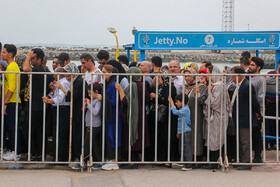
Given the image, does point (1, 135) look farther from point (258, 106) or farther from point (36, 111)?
point (258, 106)

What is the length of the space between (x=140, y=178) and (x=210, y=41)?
25.7 feet

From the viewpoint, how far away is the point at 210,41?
515 inches

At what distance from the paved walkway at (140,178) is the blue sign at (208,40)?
21.1 ft

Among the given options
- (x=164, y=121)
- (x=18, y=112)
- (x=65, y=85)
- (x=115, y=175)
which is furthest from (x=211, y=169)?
(x=18, y=112)

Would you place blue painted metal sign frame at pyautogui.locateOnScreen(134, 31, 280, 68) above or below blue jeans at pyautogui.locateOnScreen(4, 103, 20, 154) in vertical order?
above

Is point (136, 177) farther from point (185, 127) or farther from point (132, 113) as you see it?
point (185, 127)

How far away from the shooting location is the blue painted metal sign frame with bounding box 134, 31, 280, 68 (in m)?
12.5

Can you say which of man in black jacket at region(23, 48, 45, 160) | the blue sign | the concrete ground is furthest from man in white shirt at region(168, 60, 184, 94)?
the blue sign

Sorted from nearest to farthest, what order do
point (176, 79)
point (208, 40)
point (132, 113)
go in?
point (132, 113), point (176, 79), point (208, 40)

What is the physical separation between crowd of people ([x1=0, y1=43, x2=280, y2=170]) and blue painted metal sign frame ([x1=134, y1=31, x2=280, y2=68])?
5767 millimetres

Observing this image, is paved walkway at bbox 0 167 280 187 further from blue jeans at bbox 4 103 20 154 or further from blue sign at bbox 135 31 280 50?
blue sign at bbox 135 31 280 50

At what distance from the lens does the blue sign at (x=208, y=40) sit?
1252 cm

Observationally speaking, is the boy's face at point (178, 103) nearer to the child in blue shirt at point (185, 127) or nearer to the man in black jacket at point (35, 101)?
the child in blue shirt at point (185, 127)

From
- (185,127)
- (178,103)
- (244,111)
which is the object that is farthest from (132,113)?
(244,111)
